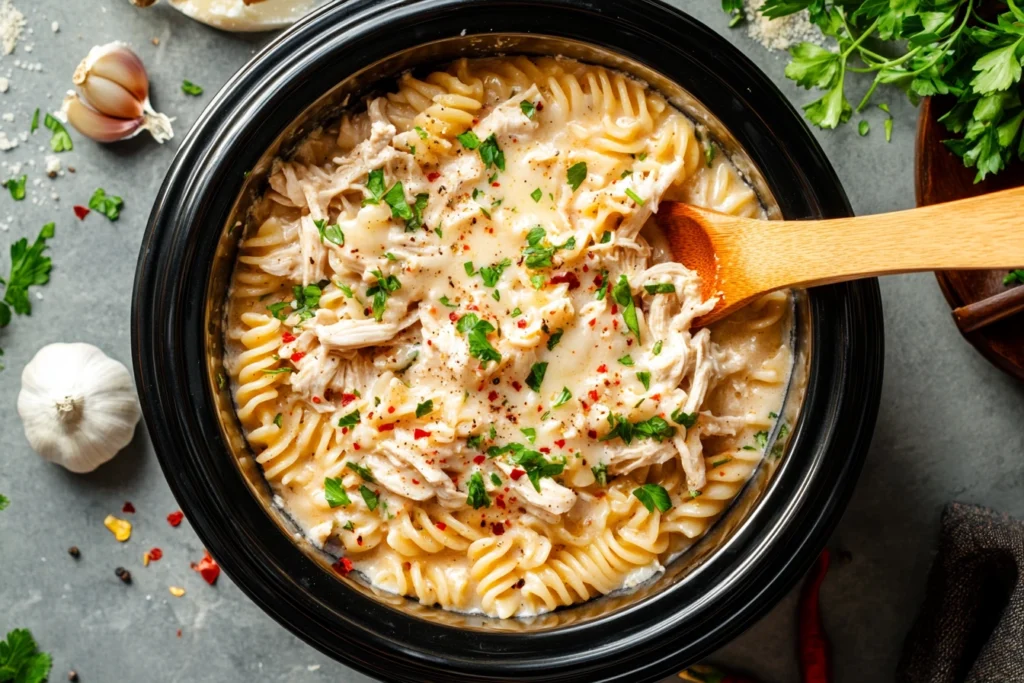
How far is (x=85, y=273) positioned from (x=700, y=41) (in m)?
3.33

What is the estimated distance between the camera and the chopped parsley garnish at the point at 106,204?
4.97 meters

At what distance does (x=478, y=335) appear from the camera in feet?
13.5

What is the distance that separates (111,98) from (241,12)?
79 centimetres

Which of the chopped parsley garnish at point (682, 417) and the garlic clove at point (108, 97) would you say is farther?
the garlic clove at point (108, 97)

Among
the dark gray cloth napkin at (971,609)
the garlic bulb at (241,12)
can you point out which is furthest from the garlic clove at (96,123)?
the dark gray cloth napkin at (971,609)

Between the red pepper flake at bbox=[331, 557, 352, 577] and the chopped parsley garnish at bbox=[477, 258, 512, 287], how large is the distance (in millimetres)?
1402

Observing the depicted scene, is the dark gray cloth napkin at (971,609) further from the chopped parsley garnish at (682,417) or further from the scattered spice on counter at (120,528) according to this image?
the scattered spice on counter at (120,528)

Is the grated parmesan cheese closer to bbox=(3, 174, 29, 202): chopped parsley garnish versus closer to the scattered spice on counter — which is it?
bbox=(3, 174, 29, 202): chopped parsley garnish

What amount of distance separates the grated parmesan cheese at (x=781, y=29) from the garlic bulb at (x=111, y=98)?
122 inches

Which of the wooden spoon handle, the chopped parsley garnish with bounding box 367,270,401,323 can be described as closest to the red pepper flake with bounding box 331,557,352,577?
the chopped parsley garnish with bounding box 367,270,401,323

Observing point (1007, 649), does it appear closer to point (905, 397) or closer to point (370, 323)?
point (905, 397)

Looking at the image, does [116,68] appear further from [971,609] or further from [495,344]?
[971,609]

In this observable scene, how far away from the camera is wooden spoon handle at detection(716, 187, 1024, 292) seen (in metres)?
3.35

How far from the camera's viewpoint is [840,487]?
13.5 feet
